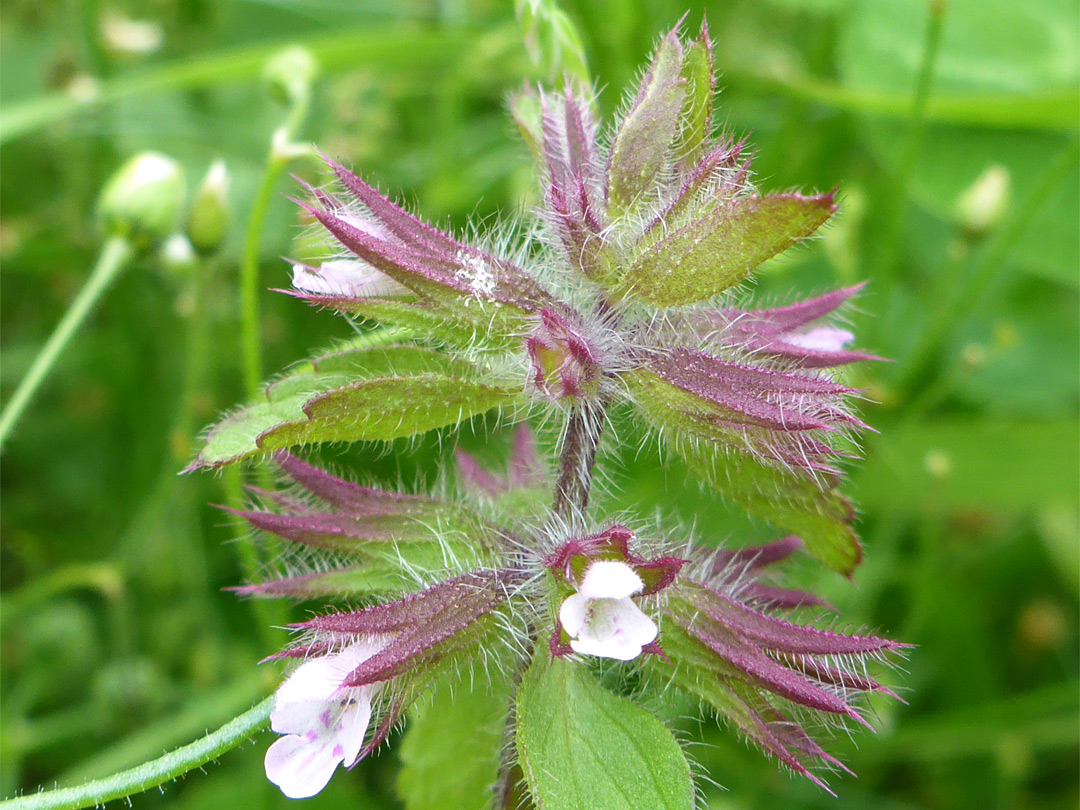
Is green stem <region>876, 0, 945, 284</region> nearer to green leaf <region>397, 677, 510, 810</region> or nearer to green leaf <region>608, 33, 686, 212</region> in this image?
green leaf <region>608, 33, 686, 212</region>

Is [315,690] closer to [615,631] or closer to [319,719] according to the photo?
[319,719]

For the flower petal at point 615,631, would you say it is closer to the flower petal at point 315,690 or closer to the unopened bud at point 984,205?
the flower petal at point 315,690

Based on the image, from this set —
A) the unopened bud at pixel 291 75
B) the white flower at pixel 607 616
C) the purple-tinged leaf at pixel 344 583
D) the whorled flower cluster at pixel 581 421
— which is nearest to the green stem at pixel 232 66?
the unopened bud at pixel 291 75

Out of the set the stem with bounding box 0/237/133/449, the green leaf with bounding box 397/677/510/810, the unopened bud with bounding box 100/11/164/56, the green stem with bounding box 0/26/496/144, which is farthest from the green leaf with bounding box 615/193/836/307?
the unopened bud with bounding box 100/11/164/56

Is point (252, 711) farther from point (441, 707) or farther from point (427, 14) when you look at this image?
point (427, 14)

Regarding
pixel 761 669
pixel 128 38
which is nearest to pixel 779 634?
pixel 761 669

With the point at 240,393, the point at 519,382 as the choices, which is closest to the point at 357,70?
the point at 240,393
